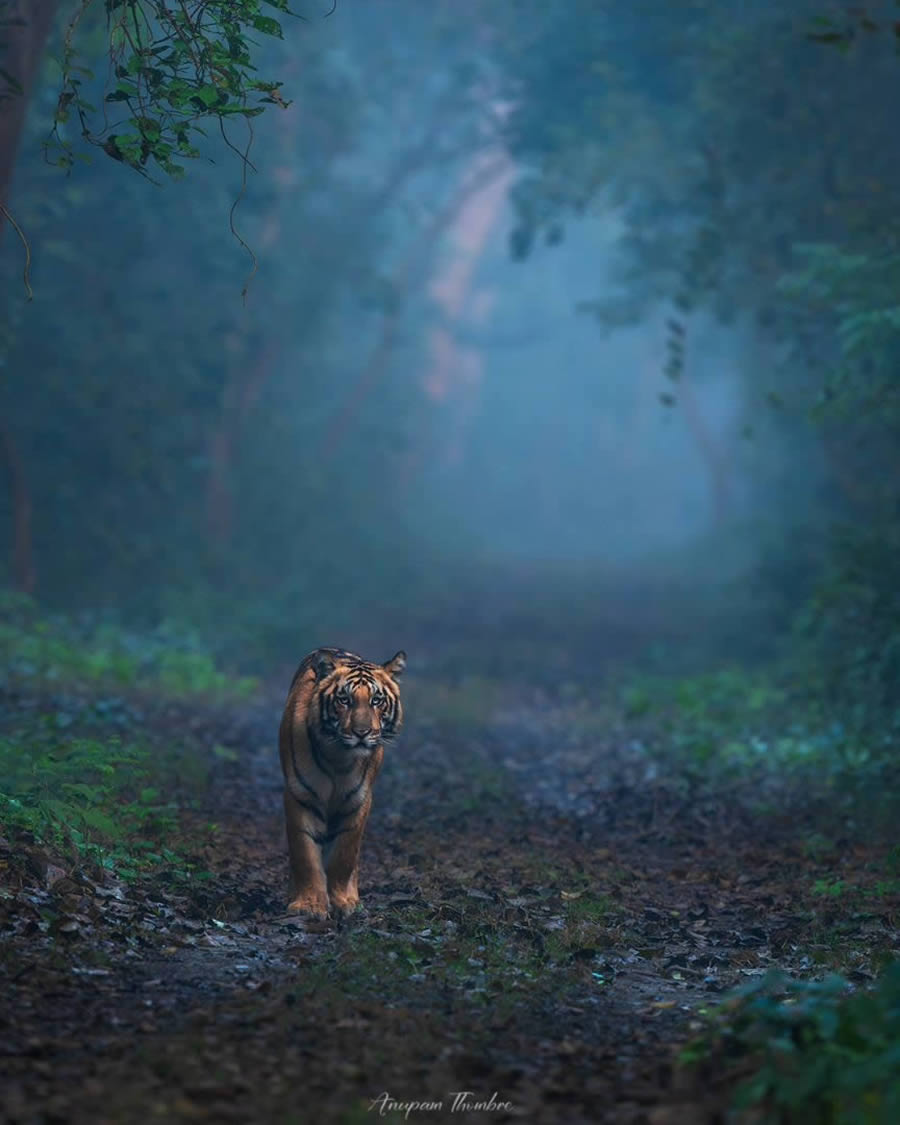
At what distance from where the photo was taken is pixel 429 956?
6.84 m

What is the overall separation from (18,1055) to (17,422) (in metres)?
16.7

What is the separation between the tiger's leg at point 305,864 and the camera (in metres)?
7.45

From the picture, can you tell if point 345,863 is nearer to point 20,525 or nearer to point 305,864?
point 305,864

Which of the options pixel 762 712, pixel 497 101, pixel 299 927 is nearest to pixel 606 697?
pixel 762 712

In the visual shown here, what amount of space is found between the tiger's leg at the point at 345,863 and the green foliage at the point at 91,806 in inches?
41.1

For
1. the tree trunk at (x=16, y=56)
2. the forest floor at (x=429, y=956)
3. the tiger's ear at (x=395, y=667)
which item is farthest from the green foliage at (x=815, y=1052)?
the tree trunk at (x=16, y=56)

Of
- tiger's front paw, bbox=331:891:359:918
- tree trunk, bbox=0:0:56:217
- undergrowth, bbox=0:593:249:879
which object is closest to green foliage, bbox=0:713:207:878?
undergrowth, bbox=0:593:249:879

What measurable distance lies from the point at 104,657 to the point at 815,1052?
12.7 metres

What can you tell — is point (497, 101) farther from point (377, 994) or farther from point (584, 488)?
point (584, 488)

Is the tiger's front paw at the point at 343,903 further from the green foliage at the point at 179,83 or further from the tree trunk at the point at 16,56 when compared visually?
the tree trunk at the point at 16,56

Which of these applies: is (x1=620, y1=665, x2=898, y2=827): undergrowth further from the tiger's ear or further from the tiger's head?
the tiger's head

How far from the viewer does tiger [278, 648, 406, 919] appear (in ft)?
24.2

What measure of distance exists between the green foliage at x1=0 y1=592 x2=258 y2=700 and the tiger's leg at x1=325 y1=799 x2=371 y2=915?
23.0ft

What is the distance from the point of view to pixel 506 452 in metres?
64.1
